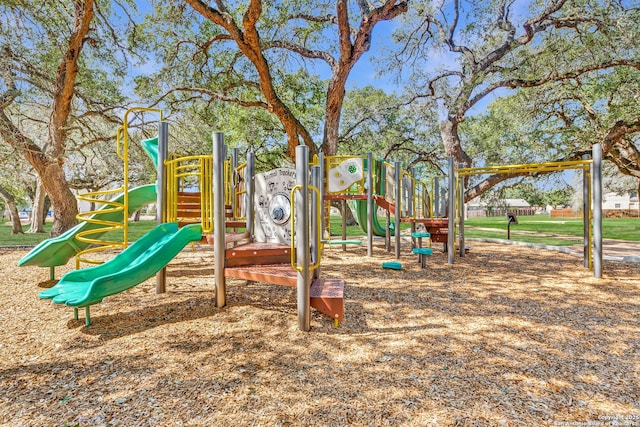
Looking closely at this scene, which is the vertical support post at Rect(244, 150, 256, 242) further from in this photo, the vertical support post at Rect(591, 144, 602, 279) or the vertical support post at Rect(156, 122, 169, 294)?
the vertical support post at Rect(591, 144, 602, 279)

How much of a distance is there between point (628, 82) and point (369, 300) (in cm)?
1176

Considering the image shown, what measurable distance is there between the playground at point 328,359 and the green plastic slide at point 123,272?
1.40ft

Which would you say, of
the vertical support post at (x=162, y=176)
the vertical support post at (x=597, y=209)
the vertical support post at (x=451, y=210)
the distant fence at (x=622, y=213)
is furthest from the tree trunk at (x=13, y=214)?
the distant fence at (x=622, y=213)

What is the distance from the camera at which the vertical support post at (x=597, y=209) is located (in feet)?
19.3

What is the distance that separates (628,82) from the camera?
10.2m

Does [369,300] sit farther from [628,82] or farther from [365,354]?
[628,82]

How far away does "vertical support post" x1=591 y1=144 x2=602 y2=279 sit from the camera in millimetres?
5894

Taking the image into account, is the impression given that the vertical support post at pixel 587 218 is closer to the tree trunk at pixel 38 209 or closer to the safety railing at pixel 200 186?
the safety railing at pixel 200 186

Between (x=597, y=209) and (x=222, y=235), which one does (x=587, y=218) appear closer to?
(x=597, y=209)

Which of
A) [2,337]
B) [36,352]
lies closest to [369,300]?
[36,352]

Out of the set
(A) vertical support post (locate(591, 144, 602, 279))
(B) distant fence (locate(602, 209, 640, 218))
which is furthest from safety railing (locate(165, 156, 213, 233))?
(B) distant fence (locate(602, 209, 640, 218))

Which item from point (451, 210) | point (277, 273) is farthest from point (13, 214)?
point (451, 210)

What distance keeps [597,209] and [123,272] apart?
7609 millimetres

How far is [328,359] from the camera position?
2.83 m
